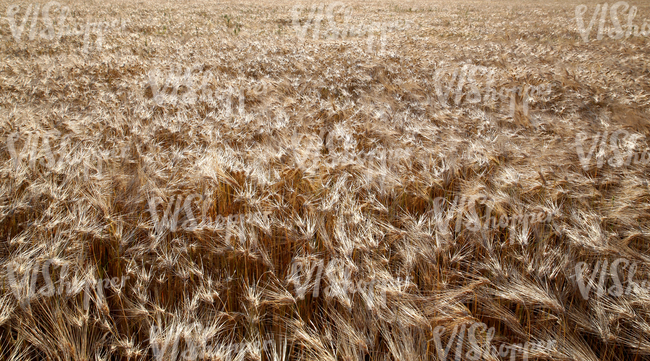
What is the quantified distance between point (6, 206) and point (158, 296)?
0.71 metres

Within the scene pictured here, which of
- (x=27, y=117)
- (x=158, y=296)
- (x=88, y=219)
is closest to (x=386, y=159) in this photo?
(x=158, y=296)

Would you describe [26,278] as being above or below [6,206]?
below

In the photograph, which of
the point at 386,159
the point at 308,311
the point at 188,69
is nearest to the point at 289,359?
the point at 308,311

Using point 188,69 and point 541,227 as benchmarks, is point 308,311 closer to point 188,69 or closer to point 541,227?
point 541,227

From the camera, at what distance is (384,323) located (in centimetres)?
107

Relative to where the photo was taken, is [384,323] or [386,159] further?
[386,159]

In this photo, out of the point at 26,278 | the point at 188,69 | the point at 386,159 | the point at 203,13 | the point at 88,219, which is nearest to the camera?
the point at 26,278

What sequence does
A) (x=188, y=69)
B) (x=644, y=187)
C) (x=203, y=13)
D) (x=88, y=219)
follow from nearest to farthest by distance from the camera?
1. (x=88, y=219)
2. (x=644, y=187)
3. (x=188, y=69)
4. (x=203, y=13)

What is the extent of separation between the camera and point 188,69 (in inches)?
157

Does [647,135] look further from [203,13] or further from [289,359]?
[203,13]

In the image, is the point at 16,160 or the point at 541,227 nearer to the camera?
the point at 541,227

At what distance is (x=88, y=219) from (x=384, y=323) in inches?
46.9

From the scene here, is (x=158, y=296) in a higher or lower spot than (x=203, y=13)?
lower

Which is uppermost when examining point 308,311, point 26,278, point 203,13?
point 203,13
